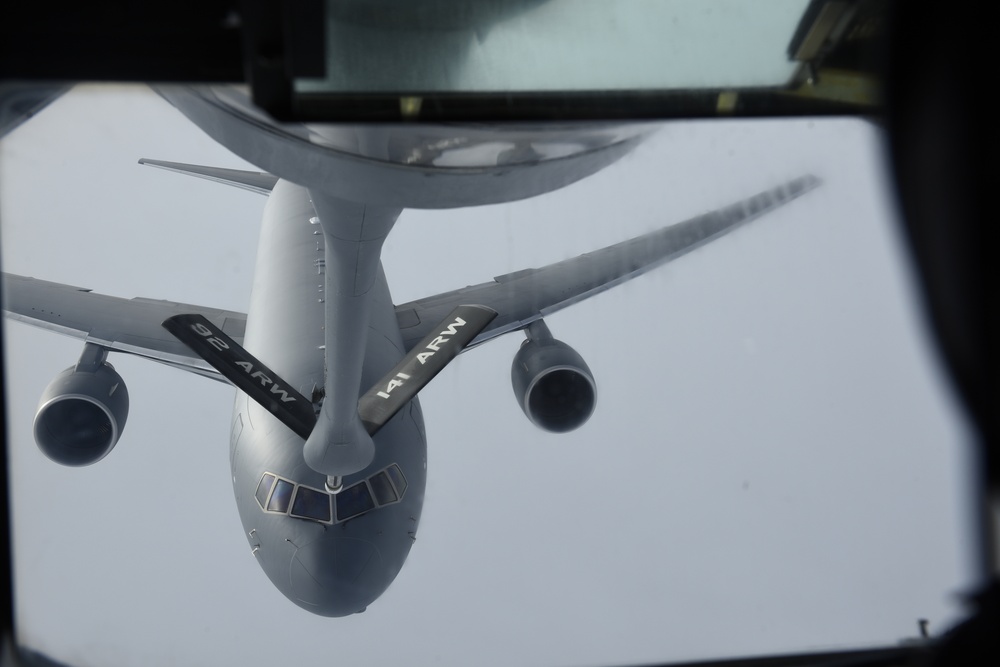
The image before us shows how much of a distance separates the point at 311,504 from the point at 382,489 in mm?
597

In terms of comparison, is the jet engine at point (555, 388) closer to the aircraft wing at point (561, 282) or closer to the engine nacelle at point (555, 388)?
the engine nacelle at point (555, 388)

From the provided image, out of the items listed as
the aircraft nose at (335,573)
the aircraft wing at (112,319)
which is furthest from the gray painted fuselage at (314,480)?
the aircraft wing at (112,319)

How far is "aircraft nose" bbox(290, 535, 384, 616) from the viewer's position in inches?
325

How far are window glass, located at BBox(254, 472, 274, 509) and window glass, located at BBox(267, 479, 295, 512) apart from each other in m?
0.07

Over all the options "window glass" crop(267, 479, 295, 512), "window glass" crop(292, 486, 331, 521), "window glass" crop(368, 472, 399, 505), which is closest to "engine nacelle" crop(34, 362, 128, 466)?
"window glass" crop(267, 479, 295, 512)

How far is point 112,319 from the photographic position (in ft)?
34.6

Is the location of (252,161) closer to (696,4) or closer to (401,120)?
(401,120)

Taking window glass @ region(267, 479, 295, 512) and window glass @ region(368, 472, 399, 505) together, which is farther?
window glass @ region(368, 472, 399, 505)

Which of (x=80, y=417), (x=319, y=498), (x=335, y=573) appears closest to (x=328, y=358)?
(x=319, y=498)

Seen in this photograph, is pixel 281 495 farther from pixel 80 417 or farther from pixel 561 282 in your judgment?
pixel 561 282

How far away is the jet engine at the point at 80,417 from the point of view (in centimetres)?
930

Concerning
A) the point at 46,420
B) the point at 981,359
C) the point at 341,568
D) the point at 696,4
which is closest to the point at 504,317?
the point at 341,568

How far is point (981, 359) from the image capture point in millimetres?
1001

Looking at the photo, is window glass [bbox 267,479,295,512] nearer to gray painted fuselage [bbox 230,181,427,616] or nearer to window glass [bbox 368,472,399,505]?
gray painted fuselage [bbox 230,181,427,616]
